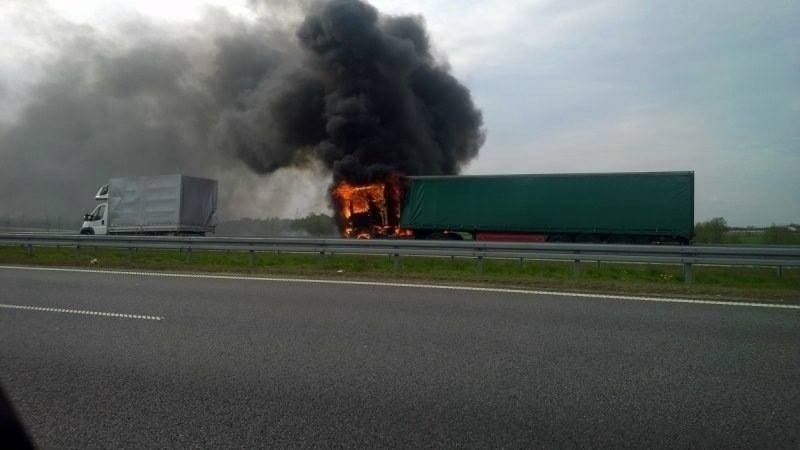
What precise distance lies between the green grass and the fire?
997cm

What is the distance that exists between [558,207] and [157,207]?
17.4 m

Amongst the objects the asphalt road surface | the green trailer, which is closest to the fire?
the green trailer

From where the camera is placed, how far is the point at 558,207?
2142cm

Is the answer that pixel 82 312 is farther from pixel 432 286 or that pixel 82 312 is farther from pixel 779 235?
pixel 779 235

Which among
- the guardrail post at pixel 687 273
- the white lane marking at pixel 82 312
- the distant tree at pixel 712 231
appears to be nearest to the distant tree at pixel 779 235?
the distant tree at pixel 712 231

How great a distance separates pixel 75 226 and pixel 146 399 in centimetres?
4356

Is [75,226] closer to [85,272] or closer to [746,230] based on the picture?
[85,272]

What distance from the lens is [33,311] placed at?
27.7ft

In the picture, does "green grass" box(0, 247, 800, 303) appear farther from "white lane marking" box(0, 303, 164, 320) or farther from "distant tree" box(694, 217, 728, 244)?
"distant tree" box(694, 217, 728, 244)

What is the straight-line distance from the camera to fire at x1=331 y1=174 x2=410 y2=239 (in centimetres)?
2825

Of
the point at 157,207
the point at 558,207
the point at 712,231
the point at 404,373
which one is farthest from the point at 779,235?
the point at 157,207

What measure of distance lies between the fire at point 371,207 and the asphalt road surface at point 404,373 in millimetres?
19275

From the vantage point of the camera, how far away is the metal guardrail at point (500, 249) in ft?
37.5

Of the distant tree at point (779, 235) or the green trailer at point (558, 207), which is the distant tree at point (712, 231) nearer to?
the distant tree at point (779, 235)
